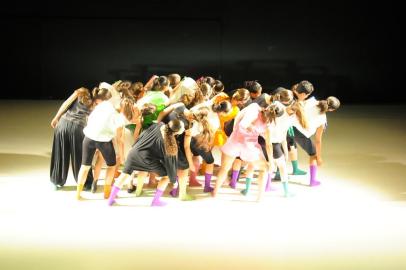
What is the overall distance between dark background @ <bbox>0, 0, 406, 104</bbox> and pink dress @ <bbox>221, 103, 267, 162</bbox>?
22.4ft

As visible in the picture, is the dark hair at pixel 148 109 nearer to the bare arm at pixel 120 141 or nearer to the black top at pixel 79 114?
the bare arm at pixel 120 141

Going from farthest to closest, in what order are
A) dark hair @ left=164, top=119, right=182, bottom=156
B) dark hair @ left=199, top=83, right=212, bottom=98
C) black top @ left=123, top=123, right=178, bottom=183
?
dark hair @ left=199, top=83, right=212, bottom=98 < black top @ left=123, top=123, right=178, bottom=183 < dark hair @ left=164, top=119, right=182, bottom=156

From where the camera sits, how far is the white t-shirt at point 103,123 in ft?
17.4

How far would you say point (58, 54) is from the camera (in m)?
12.3

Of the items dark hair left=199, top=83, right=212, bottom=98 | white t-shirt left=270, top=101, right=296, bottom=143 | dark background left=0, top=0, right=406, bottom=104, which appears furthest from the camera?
dark background left=0, top=0, right=406, bottom=104

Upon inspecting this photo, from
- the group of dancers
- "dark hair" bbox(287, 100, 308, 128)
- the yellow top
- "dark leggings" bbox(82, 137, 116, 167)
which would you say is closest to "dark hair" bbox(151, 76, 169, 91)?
the group of dancers

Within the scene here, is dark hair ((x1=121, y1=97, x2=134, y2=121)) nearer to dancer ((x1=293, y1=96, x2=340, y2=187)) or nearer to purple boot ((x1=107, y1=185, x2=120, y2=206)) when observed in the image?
purple boot ((x1=107, y1=185, x2=120, y2=206))

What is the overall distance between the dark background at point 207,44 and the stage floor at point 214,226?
537 cm

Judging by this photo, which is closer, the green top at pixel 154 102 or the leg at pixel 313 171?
the green top at pixel 154 102

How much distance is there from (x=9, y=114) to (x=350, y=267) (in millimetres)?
8050

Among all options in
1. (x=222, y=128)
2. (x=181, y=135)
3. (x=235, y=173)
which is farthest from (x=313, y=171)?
(x=181, y=135)

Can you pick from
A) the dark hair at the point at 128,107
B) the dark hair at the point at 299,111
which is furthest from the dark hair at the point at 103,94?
the dark hair at the point at 299,111

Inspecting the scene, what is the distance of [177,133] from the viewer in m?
5.06

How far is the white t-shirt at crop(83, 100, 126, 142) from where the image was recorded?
5.29 metres
